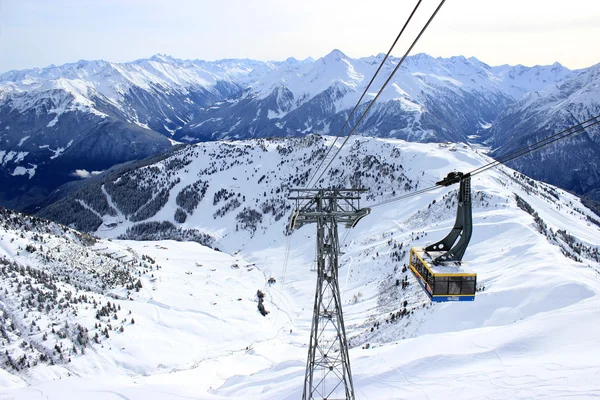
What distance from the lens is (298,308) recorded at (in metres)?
75.2

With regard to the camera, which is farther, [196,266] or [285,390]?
[196,266]

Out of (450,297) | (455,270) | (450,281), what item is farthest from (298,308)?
(450,281)

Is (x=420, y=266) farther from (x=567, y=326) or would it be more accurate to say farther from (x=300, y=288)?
A: (x=300, y=288)

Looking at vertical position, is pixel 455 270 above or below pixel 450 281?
above

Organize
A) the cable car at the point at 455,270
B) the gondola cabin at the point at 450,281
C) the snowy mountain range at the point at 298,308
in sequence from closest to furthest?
the cable car at the point at 455,270 → the gondola cabin at the point at 450,281 → the snowy mountain range at the point at 298,308

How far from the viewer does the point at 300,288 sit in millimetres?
84375

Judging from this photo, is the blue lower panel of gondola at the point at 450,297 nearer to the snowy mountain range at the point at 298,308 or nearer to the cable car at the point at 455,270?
the cable car at the point at 455,270

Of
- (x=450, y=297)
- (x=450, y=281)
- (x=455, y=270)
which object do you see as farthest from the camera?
(x=455, y=270)

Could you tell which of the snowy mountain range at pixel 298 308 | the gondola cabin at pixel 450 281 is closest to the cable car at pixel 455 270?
the gondola cabin at pixel 450 281

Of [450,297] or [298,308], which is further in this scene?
[298,308]

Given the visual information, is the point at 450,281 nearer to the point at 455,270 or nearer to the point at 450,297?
the point at 455,270

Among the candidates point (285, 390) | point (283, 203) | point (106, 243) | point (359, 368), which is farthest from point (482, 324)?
point (283, 203)

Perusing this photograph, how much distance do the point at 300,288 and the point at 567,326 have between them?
57.0 meters

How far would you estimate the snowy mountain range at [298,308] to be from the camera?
31.9 metres
